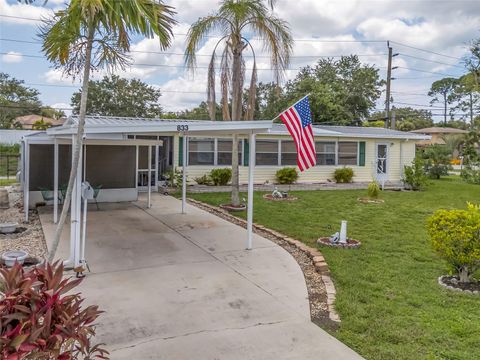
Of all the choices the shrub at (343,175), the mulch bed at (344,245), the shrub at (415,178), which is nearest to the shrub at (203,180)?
the shrub at (343,175)

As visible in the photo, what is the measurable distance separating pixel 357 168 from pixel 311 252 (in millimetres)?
12416

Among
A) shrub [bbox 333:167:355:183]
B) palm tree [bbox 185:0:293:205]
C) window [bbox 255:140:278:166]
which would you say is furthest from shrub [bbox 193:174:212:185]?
shrub [bbox 333:167:355:183]

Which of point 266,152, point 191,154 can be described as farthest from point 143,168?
point 266,152

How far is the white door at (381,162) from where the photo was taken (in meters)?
18.7

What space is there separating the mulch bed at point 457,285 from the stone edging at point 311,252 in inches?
59.1

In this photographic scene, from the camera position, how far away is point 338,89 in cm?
3194

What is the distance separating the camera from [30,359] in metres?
2.06

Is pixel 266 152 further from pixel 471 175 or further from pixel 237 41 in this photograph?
pixel 471 175

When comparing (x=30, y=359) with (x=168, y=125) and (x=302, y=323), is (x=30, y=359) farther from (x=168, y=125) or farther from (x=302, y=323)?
(x=168, y=125)

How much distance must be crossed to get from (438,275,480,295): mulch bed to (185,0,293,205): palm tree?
5.79 m

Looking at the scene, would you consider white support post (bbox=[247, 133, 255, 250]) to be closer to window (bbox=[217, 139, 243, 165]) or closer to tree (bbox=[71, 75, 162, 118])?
window (bbox=[217, 139, 243, 165])

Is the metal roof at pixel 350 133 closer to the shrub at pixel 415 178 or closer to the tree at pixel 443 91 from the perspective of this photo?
the shrub at pixel 415 178

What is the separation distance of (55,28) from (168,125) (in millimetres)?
1992

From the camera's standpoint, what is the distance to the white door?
18656mm
